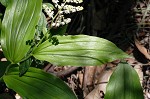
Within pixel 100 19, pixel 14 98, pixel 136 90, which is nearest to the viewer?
pixel 136 90

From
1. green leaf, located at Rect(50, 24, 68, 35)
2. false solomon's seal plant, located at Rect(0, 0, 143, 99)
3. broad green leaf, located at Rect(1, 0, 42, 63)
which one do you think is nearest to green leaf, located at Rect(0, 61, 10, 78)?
false solomon's seal plant, located at Rect(0, 0, 143, 99)

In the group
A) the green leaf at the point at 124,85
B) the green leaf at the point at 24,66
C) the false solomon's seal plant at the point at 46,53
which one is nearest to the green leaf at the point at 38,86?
the false solomon's seal plant at the point at 46,53

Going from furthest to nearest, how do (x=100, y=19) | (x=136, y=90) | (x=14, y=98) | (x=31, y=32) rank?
(x=100, y=19) < (x=14, y=98) < (x=31, y=32) < (x=136, y=90)

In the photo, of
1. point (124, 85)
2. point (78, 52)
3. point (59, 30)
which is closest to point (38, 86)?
point (78, 52)

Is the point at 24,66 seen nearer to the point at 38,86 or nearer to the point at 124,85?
the point at 38,86

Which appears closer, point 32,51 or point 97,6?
point 32,51

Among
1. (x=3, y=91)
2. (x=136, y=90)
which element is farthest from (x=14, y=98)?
(x=136, y=90)

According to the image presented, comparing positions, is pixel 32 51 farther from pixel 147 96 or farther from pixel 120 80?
pixel 147 96
